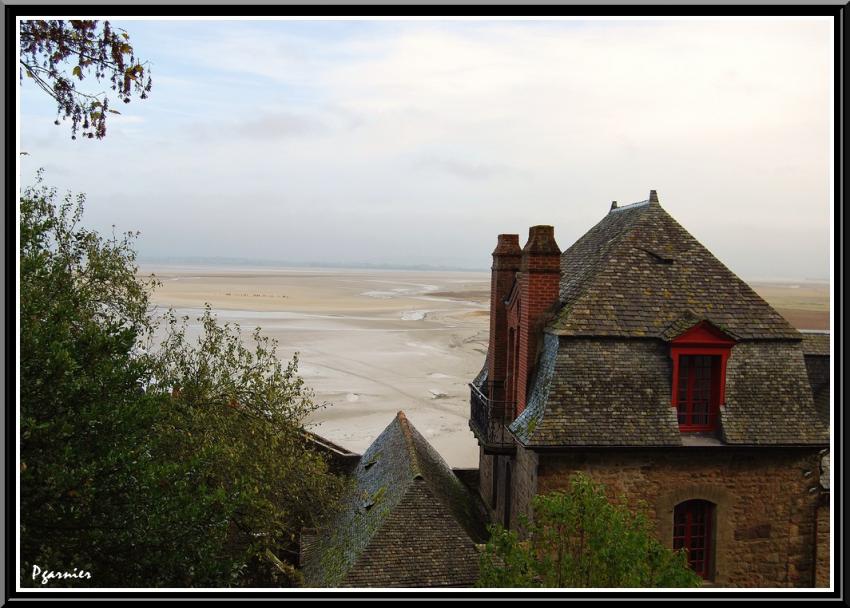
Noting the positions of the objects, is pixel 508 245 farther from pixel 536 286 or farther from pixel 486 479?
pixel 486 479

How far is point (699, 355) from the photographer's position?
Result: 13.4 m

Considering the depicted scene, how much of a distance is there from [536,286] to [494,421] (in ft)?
12.7

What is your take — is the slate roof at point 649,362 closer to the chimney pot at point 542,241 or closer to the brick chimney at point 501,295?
the chimney pot at point 542,241

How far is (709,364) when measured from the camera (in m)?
13.5

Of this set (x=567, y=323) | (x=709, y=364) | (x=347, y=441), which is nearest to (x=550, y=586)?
(x=567, y=323)

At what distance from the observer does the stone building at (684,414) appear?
12.9 m

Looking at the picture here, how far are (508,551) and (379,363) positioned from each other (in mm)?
43185

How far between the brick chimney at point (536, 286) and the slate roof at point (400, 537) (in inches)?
119

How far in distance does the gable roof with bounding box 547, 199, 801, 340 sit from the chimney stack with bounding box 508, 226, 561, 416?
47 centimetres

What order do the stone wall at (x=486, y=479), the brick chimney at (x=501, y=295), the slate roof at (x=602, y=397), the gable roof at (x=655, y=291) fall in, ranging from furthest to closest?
the stone wall at (x=486, y=479) < the brick chimney at (x=501, y=295) < the gable roof at (x=655, y=291) < the slate roof at (x=602, y=397)

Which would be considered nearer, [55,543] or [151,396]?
[55,543]

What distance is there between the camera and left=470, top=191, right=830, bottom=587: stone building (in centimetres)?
1287

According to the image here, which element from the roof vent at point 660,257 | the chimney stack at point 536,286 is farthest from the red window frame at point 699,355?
the chimney stack at point 536,286
